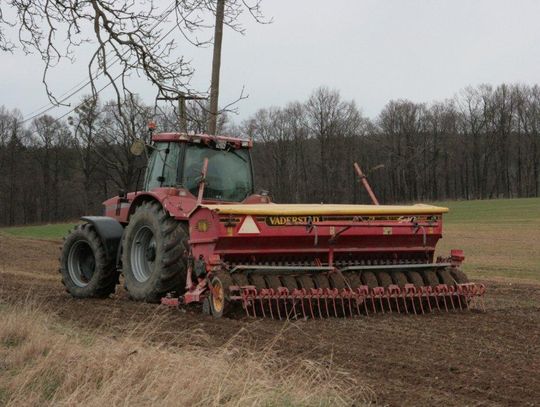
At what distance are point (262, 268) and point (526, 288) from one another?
587 centimetres

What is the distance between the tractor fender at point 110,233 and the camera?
9492 mm

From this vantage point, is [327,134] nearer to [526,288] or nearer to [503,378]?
[526,288]

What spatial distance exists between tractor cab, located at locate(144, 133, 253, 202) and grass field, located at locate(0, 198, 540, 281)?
8.15 meters

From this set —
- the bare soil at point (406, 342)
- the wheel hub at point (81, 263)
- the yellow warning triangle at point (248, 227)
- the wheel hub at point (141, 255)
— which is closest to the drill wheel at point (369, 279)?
the bare soil at point (406, 342)

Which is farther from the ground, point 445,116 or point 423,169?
point 445,116

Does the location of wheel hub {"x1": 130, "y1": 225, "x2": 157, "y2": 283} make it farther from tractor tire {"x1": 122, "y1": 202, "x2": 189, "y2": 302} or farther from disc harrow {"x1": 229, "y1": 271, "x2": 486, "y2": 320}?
disc harrow {"x1": 229, "y1": 271, "x2": 486, "y2": 320}

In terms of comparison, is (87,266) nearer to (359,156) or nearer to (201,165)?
(201,165)

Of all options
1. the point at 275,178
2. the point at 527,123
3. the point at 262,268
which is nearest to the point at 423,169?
the point at 527,123

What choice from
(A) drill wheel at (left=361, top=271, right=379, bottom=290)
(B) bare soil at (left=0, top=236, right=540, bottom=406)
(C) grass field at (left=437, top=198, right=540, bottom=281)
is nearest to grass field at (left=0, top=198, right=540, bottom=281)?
(C) grass field at (left=437, top=198, right=540, bottom=281)

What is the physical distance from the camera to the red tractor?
7.22m

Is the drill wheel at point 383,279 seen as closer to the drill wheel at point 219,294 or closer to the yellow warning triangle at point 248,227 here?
the yellow warning triangle at point 248,227

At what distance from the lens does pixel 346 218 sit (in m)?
7.55

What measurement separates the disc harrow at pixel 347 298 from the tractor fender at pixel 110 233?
3.04 m

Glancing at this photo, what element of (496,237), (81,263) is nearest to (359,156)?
(496,237)
